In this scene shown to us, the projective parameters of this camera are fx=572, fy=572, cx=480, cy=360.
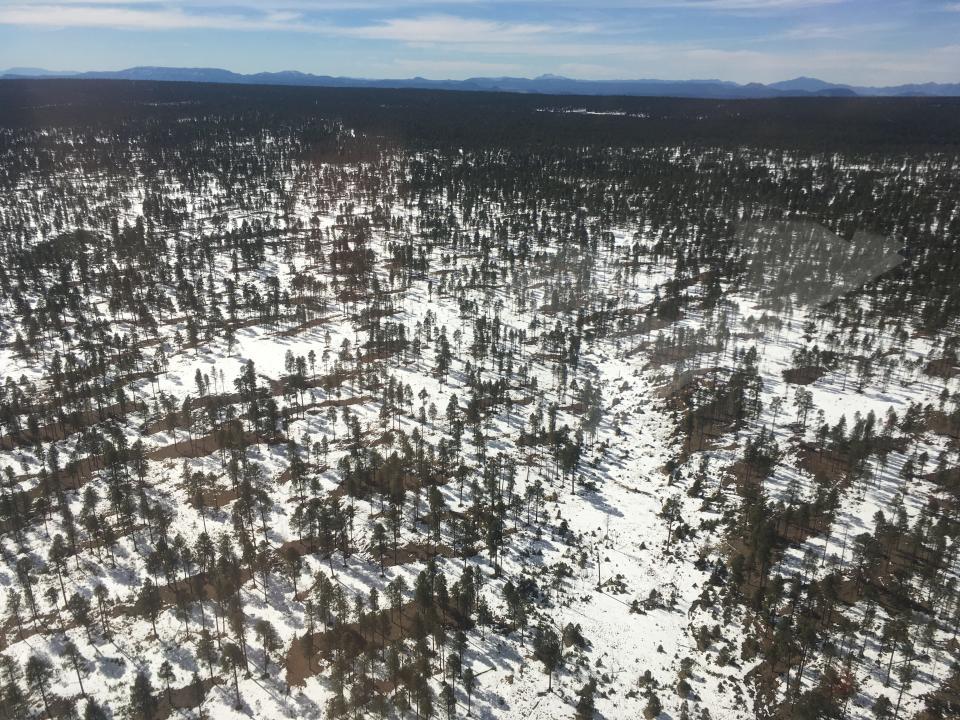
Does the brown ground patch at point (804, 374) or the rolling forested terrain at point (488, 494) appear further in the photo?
the brown ground patch at point (804, 374)

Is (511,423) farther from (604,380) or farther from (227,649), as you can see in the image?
(227,649)

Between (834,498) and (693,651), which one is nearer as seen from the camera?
(693,651)

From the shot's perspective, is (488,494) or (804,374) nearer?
(488,494)

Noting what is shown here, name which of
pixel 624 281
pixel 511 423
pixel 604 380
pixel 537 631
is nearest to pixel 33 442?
pixel 511 423

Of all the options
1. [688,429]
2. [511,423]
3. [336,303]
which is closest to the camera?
[688,429]

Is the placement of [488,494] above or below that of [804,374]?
below

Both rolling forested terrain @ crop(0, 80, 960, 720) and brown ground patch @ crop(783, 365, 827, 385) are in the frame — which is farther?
brown ground patch @ crop(783, 365, 827, 385)

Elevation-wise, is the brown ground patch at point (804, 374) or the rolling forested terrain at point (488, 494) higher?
the brown ground patch at point (804, 374)

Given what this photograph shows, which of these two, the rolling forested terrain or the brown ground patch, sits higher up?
the brown ground patch
